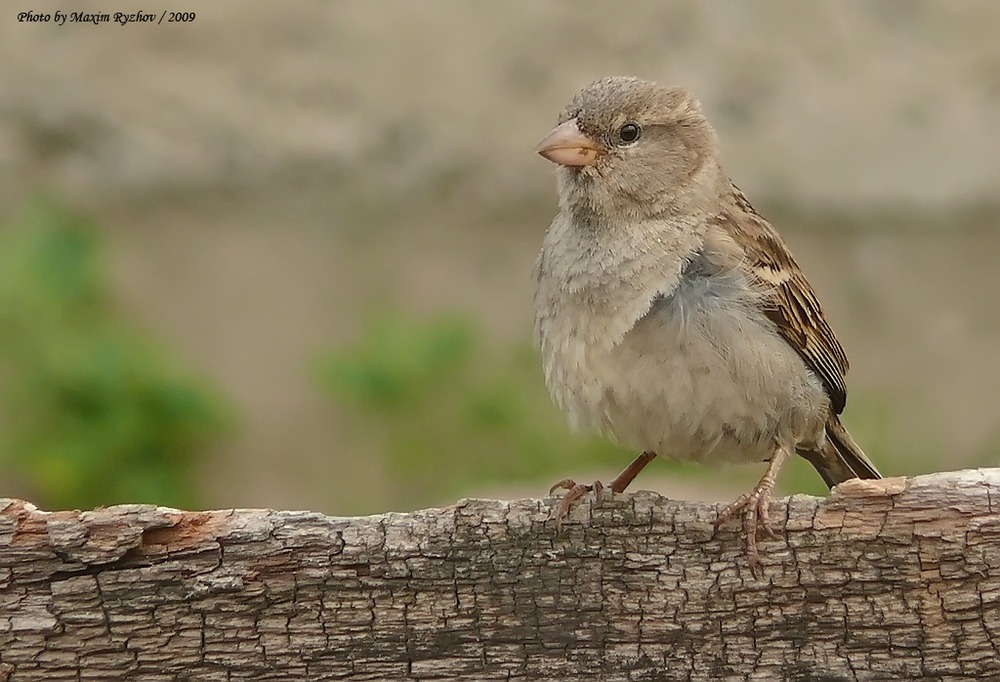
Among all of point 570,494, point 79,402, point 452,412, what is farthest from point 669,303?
point 79,402

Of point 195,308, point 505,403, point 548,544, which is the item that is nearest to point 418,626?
point 548,544

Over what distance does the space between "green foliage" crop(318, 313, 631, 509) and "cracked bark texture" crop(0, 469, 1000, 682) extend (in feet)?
8.73

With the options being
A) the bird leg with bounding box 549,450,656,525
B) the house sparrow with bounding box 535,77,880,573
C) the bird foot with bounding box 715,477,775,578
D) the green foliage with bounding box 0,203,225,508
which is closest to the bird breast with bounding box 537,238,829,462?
the house sparrow with bounding box 535,77,880,573

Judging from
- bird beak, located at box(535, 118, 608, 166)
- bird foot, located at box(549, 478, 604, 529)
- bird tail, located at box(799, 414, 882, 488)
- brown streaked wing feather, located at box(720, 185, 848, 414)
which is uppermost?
bird beak, located at box(535, 118, 608, 166)

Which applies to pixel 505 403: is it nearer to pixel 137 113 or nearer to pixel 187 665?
pixel 137 113

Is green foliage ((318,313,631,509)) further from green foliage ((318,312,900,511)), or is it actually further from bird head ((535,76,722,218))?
bird head ((535,76,722,218))

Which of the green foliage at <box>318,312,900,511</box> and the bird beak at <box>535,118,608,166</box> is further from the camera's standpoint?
the green foliage at <box>318,312,900,511</box>

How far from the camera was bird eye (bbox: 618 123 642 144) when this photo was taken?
9.27ft

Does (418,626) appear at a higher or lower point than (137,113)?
lower

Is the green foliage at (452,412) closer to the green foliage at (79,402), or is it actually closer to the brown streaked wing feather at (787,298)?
the green foliage at (79,402)

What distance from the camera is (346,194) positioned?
16.3 feet

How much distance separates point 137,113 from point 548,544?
10.4ft

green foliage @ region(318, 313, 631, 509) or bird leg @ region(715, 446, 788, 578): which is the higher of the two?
green foliage @ region(318, 313, 631, 509)

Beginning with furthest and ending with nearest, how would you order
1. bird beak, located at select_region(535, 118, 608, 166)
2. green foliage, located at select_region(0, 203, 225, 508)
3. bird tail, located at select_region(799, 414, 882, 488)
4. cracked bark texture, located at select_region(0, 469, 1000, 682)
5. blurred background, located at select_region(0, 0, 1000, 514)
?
blurred background, located at select_region(0, 0, 1000, 514) → green foliage, located at select_region(0, 203, 225, 508) → bird tail, located at select_region(799, 414, 882, 488) → bird beak, located at select_region(535, 118, 608, 166) → cracked bark texture, located at select_region(0, 469, 1000, 682)
